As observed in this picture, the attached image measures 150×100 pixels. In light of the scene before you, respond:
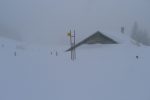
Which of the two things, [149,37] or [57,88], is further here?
[149,37]

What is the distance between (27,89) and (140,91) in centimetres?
412

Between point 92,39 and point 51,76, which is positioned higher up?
point 92,39

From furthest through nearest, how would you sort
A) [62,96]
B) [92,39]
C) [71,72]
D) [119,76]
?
[92,39] < [71,72] < [119,76] < [62,96]

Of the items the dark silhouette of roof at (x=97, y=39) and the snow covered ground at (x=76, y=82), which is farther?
the dark silhouette of roof at (x=97, y=39)

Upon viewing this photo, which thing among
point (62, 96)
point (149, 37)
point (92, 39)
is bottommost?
point (62, 96)

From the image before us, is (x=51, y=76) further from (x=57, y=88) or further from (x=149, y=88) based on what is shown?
(x=149, y=88)

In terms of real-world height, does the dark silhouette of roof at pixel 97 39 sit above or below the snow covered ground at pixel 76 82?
above

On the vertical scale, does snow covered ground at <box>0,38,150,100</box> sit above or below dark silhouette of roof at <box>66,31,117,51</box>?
below

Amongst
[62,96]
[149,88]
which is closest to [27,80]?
[62,96]

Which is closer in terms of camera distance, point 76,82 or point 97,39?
point 76,82

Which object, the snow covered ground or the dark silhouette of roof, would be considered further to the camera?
the dark silhouette of roof

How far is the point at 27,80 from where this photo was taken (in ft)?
34.8

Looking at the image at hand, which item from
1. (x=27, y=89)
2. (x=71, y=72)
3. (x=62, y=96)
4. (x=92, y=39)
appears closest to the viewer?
(x=62, y=96)

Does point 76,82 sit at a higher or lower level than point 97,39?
lower
